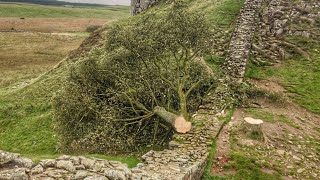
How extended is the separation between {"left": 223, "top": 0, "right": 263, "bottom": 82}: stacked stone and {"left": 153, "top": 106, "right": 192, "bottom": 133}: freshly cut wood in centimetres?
1039

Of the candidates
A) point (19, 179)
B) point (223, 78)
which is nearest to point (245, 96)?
point (223, 78)

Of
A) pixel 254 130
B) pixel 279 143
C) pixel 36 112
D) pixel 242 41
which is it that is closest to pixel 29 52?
pixel 36 112

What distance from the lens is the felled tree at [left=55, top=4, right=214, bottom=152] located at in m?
20.1

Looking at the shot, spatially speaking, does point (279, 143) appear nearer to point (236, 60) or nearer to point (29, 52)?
point (236, 60)

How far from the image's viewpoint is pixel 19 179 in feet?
36.2

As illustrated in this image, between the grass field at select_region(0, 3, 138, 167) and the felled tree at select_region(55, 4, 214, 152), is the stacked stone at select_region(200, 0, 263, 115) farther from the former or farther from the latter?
the grass field at select_region(0, 3, 138, 167)

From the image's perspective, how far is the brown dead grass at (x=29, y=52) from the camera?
186 feet

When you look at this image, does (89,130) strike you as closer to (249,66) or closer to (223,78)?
(223,78)

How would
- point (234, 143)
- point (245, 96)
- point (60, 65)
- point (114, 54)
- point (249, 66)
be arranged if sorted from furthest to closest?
1. point (60, 65)
2. point (249, 66)
3. point (245, 96)
4. point (114, 54)
5. point (234, 143)

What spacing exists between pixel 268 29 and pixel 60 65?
26389 millimetres

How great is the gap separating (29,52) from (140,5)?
2604 cm

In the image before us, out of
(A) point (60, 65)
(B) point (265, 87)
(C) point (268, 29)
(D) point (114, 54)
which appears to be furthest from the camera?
(A) point (60, 65)

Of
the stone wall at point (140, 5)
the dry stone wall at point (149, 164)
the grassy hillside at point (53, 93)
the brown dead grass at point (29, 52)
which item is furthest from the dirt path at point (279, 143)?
the stone wall at point (140, 5)

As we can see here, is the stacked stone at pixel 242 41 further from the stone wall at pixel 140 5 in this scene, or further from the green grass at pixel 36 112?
the stone wall at pixel 140 5
